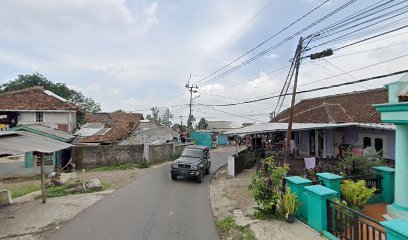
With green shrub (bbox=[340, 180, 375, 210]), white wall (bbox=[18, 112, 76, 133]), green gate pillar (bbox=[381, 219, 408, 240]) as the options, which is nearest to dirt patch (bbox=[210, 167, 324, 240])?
green shrub (bbox=[340, 180, 375, 210])

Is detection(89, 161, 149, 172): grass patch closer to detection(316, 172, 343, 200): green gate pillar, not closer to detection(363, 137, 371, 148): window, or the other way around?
detection(316, 172, 343, 200): green gate pillar

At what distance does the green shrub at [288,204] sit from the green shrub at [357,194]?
1.81 m

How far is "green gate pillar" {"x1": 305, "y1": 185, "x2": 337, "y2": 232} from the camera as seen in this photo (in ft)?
21.2

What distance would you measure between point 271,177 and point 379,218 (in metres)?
3.24

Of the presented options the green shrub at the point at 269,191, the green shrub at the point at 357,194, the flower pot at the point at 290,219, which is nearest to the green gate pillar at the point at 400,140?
the green shrub at the point at 357,194

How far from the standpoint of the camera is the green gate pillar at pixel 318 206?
21.2 feet

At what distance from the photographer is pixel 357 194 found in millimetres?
7945

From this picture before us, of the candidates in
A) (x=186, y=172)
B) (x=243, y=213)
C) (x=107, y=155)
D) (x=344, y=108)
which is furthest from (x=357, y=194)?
(x=107, y=155)

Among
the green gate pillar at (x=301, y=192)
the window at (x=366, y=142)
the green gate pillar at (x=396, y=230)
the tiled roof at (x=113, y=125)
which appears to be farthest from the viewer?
the tiled roof at (x=113, y=125)

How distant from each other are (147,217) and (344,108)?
15570 mm

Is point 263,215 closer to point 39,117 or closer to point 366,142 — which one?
point 366,142

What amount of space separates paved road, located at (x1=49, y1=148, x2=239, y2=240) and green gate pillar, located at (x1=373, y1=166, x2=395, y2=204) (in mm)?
6027

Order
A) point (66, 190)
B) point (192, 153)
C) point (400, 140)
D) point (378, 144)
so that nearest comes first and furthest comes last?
point (400, 140) → point (66, 190) → point (378, 144) → point (192, 153)

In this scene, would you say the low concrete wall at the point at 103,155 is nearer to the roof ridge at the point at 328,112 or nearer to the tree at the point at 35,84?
the roof ridge at the point at 328,112
